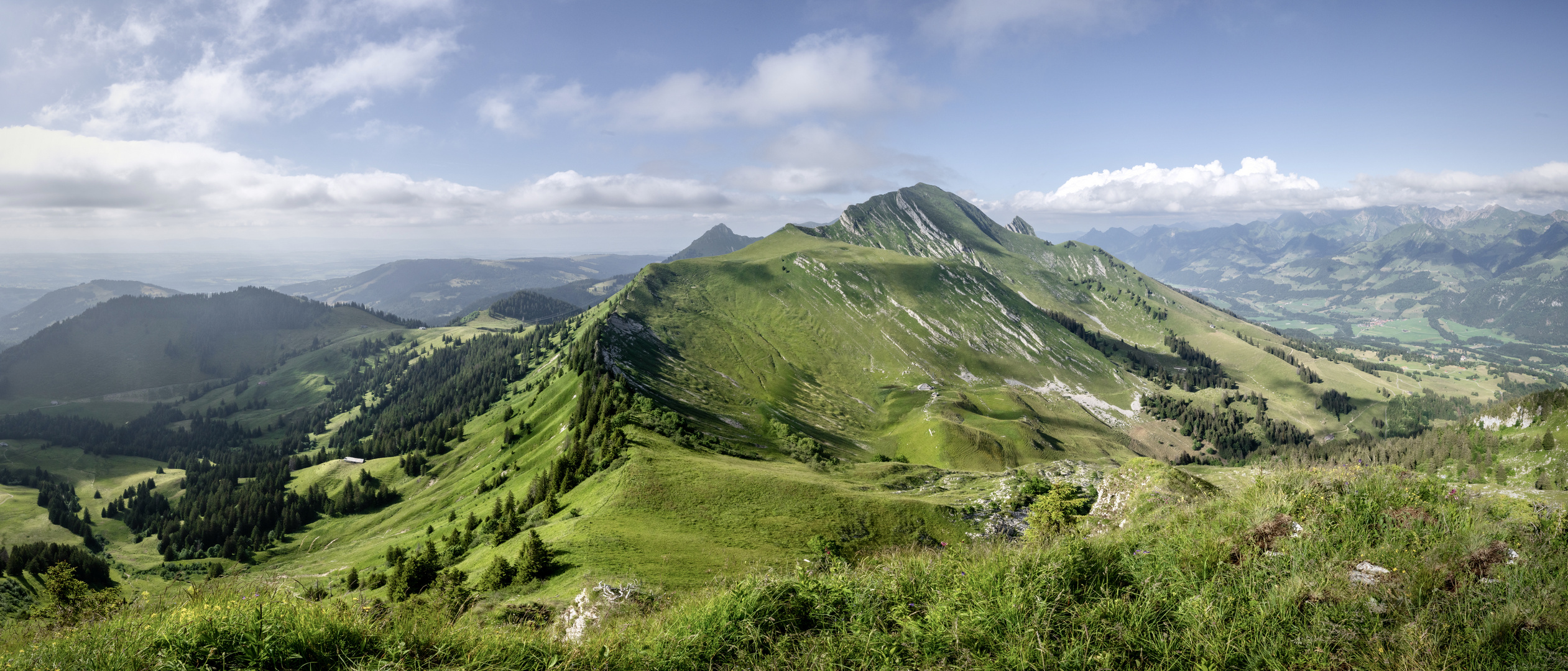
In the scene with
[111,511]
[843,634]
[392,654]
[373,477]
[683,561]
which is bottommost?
[111,511]

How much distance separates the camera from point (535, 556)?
30.2 meters

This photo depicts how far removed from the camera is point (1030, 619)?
7121 millimetres

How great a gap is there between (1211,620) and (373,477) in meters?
179

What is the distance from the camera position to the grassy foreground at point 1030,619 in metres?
6.41

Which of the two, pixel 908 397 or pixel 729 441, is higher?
pixel 729 441

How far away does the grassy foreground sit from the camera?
21.0 feet

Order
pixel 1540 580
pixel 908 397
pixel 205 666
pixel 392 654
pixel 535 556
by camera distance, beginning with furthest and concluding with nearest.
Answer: pixel 908 397, pixel 535 556, pixel 1540 580, pixel 392 654, pixel 205 666

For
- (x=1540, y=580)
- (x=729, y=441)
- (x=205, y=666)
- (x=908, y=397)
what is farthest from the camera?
(x=908, y=397)

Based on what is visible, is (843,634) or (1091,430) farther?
(1091,430)

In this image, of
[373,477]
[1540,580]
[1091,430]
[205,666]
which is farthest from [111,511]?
[1091,430]

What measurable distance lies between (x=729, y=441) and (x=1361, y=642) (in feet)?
275

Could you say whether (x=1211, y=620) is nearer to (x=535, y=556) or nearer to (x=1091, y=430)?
(x=535, y=556)

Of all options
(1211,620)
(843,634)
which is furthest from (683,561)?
(1211,620)

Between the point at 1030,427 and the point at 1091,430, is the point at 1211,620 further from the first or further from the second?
the point at 1091,430
